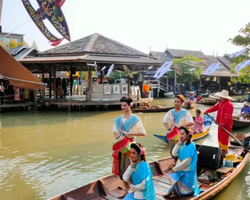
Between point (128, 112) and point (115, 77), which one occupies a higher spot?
point (115, 77)

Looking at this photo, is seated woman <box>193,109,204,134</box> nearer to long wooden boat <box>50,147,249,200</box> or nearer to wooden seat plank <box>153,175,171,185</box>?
long wooden boat <box>50,147,249,200</box>

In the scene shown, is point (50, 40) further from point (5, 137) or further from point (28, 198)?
point (5, 137)

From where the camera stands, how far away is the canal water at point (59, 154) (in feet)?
18.7

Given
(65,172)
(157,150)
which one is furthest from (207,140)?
(65,172)

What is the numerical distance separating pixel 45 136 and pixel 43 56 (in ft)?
33.3

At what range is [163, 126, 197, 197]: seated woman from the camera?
3920 mm

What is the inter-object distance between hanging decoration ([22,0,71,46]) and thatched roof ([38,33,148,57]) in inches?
443

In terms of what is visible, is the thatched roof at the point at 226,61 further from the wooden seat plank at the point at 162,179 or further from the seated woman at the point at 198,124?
the wooden seat plank at the point at 162,179

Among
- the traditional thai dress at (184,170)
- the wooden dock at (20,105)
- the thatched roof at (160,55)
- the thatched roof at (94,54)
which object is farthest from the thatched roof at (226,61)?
the traditional thai dress at (184,170)

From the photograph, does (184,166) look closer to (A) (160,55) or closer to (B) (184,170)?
(B) (184,170)

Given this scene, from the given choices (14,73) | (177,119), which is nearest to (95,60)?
(14,73)

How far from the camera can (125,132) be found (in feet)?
13.1

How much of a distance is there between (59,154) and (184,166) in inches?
206

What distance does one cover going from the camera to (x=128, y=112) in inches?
160
